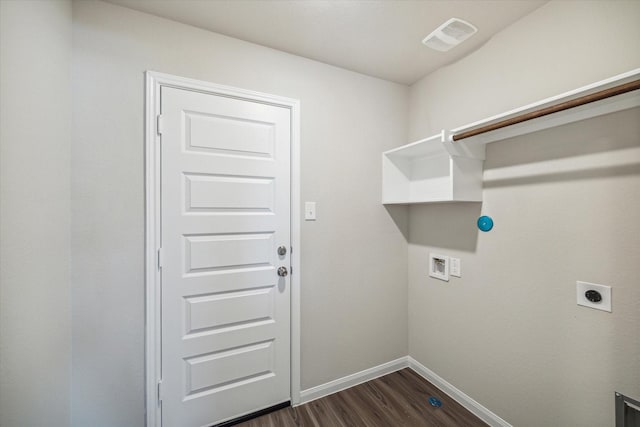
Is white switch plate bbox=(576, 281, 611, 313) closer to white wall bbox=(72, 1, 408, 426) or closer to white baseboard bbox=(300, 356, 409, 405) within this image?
white wall bbox=(72, 1, 408, 426)

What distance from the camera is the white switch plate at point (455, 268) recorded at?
1780 mm

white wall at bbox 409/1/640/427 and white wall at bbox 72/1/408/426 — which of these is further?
white wall at bbox 72/1/408/426

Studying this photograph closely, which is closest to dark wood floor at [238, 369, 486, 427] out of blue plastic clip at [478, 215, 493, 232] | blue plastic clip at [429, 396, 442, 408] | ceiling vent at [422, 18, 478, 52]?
blue plastic clip at [429, 396, 442, 408]

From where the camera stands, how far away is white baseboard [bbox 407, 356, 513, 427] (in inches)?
61.7

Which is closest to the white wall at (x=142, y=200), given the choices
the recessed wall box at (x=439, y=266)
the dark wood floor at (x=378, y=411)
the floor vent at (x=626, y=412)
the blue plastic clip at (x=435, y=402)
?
the dark wood floor at (x=378, y=411)

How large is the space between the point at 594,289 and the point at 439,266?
855 millimetres

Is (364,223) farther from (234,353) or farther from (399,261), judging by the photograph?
(234,353)

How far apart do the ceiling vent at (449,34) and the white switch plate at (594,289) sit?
1467mm

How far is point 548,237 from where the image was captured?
1.33 metres

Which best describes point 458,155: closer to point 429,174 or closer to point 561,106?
point 429,174

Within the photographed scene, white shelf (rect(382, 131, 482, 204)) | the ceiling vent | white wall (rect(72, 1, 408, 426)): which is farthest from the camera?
white shelf (rect(382, 131, 482, 204))

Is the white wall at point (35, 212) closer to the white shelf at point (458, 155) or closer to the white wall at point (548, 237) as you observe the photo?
the white shelf at point (458, 155)

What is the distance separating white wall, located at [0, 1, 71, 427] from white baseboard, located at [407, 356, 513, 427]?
2.27 metres

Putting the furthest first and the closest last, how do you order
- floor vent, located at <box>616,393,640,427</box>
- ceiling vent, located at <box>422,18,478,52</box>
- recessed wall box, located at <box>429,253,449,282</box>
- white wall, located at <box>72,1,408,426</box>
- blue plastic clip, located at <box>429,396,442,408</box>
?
1. recessed wall box, located at <box>429,253,449,282</box>
2. blue plastic clip, located at <box>429,396,442,408</box>
3. ceiling vent, located at <box>422,18,478,52</box>
4. white wall, located at <box>72,1,408,426</box>
5. floor vent, located at <box>616,393,640,427</box>
